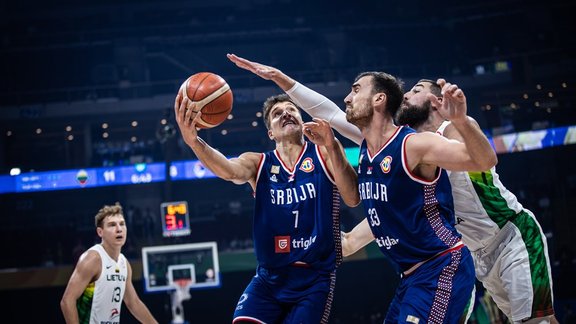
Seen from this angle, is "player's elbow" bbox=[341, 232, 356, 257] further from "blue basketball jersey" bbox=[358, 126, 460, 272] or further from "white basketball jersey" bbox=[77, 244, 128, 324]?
"white basketball jersey" bbox=[77, 244, 128, 324]

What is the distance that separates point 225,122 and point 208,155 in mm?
22203

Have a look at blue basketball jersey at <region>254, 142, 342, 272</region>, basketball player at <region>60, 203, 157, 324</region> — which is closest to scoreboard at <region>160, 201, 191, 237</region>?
basketball player at <region>60, 203, 157, 324</region>

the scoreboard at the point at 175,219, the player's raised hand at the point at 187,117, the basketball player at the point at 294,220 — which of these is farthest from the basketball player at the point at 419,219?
the scoreboard at the point at 175,219

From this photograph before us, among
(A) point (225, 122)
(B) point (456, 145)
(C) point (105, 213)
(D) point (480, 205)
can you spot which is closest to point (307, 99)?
(D) point (480, 205)

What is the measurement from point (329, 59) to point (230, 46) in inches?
188

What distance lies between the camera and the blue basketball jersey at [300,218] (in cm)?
436

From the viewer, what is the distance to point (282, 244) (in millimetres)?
4391

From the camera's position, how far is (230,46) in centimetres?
2856

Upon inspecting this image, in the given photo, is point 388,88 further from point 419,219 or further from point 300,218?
point 300,218

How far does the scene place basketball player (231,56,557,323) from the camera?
14.6 feet

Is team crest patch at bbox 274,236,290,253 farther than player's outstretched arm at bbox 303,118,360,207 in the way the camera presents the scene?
Yes

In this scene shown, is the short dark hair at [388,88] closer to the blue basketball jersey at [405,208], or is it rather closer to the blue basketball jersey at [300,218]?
the blue basketball jersey at [405,208]

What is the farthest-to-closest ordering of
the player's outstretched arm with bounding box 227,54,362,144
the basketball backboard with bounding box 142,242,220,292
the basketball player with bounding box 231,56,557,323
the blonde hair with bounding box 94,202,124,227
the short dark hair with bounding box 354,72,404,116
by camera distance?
the basketball backboard with bounding box 142,242,220,292 → the blonde hair with bounding box 94,202,124,227 → the player's outstretched arm with bounding box 227,54,362,144 → the basketball player with bounding box 231,56,557,323 → the short dark hair with bounding box 354,72,404,116

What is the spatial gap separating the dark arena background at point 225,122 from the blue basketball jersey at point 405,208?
1392 cm
